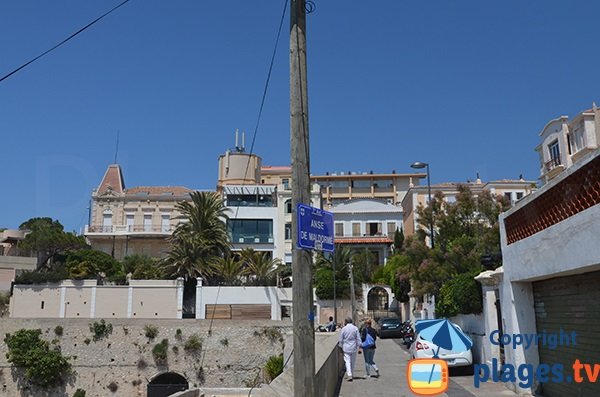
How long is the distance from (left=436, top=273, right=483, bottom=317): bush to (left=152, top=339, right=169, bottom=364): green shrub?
24.5m

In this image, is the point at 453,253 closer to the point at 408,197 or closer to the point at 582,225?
the point at 582,225

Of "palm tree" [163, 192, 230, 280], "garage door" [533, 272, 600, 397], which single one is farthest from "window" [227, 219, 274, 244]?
"garage door" [533, 272, 600, 397]

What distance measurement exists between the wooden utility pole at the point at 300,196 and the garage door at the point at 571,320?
15.6 ft

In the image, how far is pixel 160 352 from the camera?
3869 centimetres

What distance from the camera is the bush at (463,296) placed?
1644 cm

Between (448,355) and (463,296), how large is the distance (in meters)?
1.80

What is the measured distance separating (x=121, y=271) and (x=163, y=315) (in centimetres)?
1269

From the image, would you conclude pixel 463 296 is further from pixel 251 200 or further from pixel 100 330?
pixel 251 200

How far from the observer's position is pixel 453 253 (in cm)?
2472

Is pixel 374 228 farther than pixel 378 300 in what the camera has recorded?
Yes

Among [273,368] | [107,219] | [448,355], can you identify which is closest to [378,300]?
[273,368]

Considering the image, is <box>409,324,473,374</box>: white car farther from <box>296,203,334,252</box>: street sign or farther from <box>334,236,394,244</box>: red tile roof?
<box>334,236,394,244</box>: red tile roof

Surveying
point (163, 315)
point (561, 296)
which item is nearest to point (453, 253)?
point (561, 296)

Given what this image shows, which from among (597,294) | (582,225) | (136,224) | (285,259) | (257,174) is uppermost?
(257,174)
